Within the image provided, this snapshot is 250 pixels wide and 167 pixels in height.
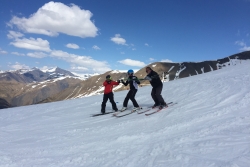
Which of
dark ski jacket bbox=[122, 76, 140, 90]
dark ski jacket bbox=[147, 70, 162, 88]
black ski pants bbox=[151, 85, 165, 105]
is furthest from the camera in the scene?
dark ski jacket bbox=[122, 76, 140, 90]

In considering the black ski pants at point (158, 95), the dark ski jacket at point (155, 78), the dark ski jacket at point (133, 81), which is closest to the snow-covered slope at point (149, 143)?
the black ski pants at point (158, 95)

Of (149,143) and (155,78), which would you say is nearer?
(149,143)

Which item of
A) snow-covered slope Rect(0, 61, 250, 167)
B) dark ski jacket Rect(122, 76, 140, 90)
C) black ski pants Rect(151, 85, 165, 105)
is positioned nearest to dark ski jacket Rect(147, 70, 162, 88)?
black ski pants Rect(151, 85, 165, 105)

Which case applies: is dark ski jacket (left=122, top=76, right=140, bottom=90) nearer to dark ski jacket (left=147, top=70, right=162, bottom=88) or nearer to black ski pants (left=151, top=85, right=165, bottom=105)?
dark ski jacket (left=147, top=70, right=162, bottom=88)

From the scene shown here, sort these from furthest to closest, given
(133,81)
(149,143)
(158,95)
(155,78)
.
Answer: (133,81), (155,78), (158,95), (149,143)

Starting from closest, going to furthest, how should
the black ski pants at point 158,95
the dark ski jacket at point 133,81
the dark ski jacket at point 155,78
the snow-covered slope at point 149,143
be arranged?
the snow-covered slope at point 149,143, the black ski pants at point 158,95, the dark ski jacket at point 155,78, the dark ski jacket at point 133,81

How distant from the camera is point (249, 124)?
5984mm

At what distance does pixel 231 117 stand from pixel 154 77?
503 centimetres

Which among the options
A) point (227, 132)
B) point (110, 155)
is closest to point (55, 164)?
point (110, 155)

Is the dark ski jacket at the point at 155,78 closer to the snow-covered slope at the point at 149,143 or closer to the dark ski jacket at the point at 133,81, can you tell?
the dark ski jacket at the point at 133,81

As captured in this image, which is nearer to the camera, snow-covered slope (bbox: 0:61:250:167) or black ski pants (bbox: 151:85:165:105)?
snow-covered slope (bbox: 0:61:250:167)

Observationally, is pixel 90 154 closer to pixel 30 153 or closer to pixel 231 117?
pixel 30 153

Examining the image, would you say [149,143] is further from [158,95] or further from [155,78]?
[155,78]

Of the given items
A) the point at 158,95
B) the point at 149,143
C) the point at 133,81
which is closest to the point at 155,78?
the point at 158,95
